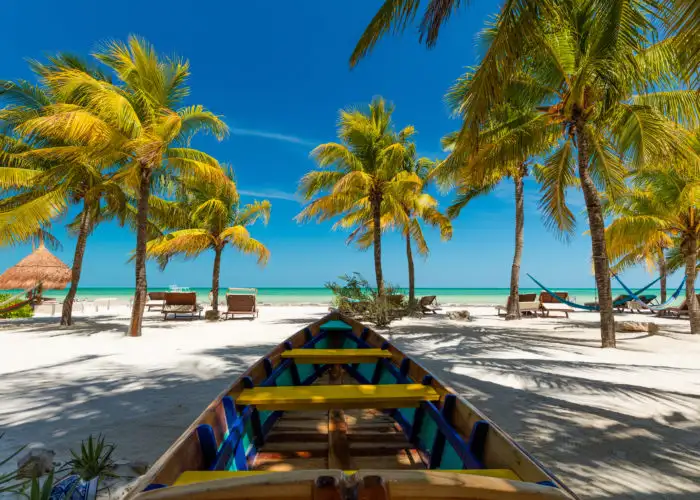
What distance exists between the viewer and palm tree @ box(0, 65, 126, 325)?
955 centimetres

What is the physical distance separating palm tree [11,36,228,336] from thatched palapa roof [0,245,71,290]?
864cm

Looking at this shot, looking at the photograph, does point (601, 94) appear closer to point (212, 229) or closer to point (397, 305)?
point (397, 305)

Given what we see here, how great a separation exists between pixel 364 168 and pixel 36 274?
14.7 m

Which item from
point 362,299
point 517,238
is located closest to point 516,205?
point 517,238

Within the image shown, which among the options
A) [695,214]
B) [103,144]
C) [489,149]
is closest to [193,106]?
[103,144]

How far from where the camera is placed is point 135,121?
884 centimetres

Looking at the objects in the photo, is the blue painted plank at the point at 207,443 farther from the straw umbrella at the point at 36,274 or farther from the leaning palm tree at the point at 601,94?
the straw umbrella at the point at 36,274

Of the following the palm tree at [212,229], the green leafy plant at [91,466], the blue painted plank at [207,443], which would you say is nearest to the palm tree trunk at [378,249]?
the palm tree at [212,229]

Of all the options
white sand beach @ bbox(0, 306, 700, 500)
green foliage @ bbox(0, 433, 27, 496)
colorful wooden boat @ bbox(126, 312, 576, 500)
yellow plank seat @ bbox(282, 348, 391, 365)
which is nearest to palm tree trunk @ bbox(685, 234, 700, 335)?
white sand beach @ bbox(0, 306, 700, 500)

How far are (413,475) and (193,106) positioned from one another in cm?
1109

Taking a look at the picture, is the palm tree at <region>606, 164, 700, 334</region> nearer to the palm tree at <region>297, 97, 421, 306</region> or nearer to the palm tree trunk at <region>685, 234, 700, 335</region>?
the palm tree trunk at <region>685, 234, 700, 335</region>

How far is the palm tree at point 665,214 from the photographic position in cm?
1060

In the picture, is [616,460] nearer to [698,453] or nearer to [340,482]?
[698,453]

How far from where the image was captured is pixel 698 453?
2.88 metres
